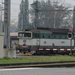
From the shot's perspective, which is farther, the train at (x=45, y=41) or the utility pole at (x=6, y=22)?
the train at (x=45, y=41)

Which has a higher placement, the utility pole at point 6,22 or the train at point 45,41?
the utility pole at point 6,22

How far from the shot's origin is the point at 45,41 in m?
33.0

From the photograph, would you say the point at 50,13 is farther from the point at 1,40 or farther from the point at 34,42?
the point at 1,40

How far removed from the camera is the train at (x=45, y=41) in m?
32.1

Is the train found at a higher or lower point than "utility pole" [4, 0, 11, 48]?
lower

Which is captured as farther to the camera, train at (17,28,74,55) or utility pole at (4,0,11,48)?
train at (17,28,74,55)

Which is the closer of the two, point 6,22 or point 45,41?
point 6,22

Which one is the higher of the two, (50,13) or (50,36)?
(50,13)

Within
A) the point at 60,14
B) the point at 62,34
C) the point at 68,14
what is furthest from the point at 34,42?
the point at 60,14

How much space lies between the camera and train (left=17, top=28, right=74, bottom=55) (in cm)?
3206

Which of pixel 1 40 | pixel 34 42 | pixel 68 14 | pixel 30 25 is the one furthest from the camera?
pixel 30 25

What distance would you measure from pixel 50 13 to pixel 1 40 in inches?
2044

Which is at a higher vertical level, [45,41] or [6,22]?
[6,22]

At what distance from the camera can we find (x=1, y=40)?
847 inches
